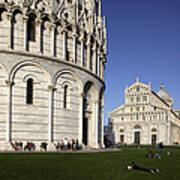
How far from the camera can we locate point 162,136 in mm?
77750

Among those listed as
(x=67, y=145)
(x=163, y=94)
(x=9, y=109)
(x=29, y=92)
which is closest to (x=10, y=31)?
(x=29, y=92)

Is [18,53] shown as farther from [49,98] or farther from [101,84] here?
[101,84]

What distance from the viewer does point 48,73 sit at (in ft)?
87.2

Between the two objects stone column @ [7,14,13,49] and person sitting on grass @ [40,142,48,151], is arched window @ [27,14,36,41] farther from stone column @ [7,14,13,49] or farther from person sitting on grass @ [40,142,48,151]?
person sitting on grass @ [40,142,48,151]

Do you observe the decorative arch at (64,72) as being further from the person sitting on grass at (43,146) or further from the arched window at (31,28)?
the person sitting on grass at (43,146)

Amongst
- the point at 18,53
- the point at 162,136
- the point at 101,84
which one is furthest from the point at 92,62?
the point at 162,136

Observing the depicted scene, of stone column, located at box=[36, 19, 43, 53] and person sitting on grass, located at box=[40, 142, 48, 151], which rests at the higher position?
stone column, located at box=[36, 19, 43, 53]

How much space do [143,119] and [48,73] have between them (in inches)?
2299

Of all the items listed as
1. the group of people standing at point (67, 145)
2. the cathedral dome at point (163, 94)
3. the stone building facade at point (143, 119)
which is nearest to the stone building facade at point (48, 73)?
the group of people standing at point (67, 145)

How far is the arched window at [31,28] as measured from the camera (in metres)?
26.3

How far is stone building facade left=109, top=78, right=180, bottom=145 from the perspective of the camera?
7850 centimetres

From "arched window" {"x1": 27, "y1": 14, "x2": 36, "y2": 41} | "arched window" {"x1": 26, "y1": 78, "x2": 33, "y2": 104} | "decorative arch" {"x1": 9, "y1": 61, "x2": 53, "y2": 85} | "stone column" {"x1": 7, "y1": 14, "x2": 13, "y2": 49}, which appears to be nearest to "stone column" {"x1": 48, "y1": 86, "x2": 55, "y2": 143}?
"decorative arch" {"x1": 9, "y1": 61, "x2": 53, "y2": 85}

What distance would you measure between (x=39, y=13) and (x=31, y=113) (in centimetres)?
838

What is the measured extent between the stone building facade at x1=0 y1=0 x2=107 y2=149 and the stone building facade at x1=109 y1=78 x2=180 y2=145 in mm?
49440
